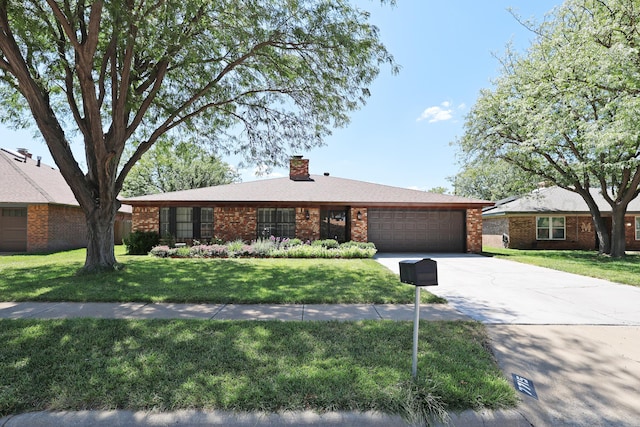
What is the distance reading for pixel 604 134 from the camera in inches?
379

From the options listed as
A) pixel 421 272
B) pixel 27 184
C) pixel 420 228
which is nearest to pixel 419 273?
pixel 421 272

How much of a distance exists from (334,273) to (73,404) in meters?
6.60

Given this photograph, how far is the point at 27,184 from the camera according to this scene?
15062mm

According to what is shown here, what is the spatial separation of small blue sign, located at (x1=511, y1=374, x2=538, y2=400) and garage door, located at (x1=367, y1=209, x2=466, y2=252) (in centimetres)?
1244

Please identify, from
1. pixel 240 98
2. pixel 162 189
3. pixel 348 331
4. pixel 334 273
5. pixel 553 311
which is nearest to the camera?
pixel 348 331

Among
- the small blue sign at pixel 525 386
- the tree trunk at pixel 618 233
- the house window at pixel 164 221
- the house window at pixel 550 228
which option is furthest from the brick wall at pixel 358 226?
the house window at pixel 550 228

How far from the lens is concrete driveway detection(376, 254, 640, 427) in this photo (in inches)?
102

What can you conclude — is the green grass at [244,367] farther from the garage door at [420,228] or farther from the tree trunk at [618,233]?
the tree trunk at [618,233]

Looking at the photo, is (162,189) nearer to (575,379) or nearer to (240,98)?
(240,98)

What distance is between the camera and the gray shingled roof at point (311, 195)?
46.6 ft

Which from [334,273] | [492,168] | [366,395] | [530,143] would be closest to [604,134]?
[530,143]

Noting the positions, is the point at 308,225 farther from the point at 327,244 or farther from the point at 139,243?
the point at 139,243

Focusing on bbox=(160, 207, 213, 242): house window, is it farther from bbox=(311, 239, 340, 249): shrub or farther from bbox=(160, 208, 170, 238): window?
bbox=(311, 239, 340, 249): shrub

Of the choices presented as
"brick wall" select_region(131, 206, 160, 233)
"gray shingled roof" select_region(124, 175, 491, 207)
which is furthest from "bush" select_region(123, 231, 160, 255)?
"gray shingled roof" select_region(124, 175, 491, 207)
